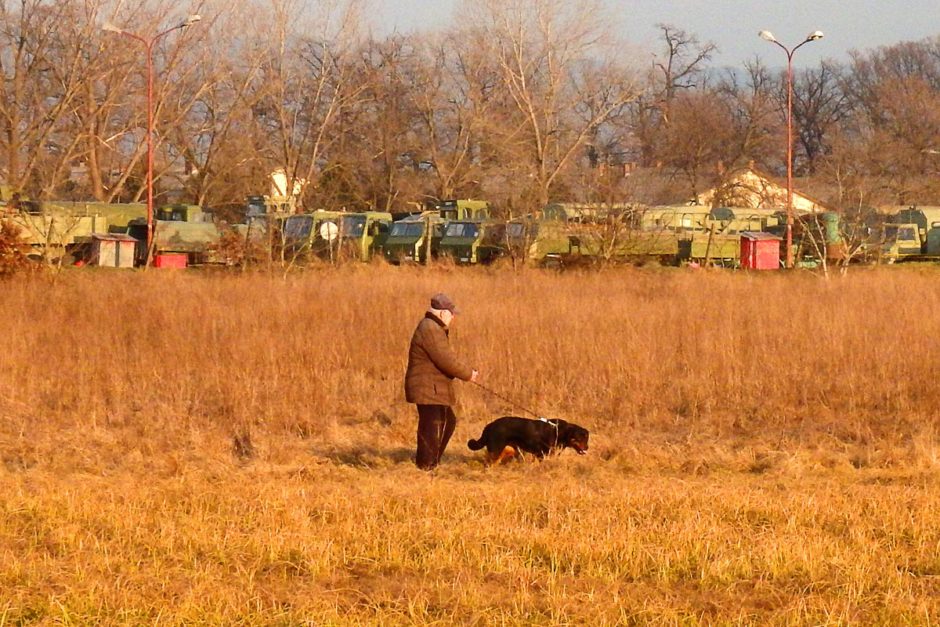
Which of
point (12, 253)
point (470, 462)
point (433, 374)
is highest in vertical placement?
point (12, 253)

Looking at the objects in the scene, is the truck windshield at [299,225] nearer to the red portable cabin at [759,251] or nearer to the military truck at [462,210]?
the military truck at [462,210]

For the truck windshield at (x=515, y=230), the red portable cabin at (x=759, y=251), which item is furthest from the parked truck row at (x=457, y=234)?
the red portable cabin at (x=759, y=251)

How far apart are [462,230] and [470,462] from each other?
80.5 feet

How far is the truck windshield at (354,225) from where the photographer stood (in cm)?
3781

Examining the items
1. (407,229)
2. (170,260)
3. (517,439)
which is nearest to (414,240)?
(407,229)

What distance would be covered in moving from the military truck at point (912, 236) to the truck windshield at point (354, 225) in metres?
15.2

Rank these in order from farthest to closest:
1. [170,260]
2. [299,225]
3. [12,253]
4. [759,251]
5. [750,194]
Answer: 1. [750,194]
2. [759,251]
3. [299,225]
4. [170,260]
5. [12,253]

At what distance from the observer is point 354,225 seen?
38219 mm

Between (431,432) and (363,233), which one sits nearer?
(431,432)

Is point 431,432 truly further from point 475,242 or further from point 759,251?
point 759,251

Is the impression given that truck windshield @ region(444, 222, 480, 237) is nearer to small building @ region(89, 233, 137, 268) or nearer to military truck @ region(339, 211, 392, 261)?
military truck @ region(339, 211, 392, 261)

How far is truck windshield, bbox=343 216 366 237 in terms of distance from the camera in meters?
37.8

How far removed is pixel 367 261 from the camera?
35.3 meters

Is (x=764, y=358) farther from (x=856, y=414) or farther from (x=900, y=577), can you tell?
(x=900, y=577)
